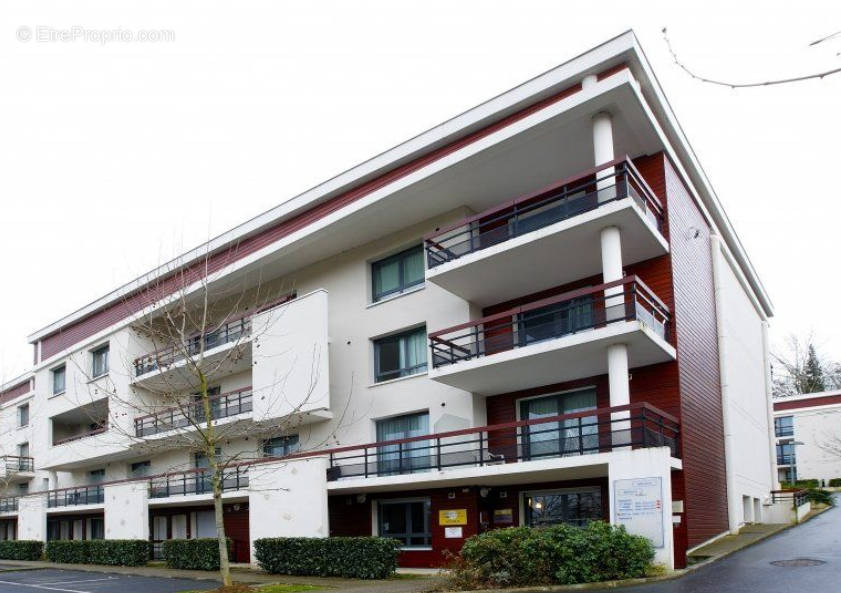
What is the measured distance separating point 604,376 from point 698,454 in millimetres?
2941

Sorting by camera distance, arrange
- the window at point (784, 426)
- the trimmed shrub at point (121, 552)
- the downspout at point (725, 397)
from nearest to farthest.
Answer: the downspout at point (725, 397) < the trimmed shrub at point (121, 552) < the window at point (784, 426)

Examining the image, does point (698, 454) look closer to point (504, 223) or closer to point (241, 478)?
point (504, 223)

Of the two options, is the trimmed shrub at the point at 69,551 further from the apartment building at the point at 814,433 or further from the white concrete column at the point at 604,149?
the apartment building at the point at 814,433

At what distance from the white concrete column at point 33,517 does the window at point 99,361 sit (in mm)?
6550

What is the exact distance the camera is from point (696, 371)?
21625 mm

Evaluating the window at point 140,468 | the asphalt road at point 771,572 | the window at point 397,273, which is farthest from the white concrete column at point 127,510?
the asphalt road at point 771,572

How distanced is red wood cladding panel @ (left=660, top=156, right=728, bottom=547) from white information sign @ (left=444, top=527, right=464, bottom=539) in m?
5.84

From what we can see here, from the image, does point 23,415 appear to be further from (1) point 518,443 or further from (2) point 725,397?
(2) point 725,397

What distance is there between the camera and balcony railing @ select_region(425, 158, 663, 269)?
19188 millimetres

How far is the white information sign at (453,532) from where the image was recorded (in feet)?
71.1

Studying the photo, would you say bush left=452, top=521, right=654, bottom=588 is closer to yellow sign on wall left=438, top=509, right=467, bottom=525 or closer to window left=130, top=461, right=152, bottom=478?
yellow sign on wall left=438, top=509, right=467, bottom=525

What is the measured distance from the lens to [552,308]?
21.9 meters

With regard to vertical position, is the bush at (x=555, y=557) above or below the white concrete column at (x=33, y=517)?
above

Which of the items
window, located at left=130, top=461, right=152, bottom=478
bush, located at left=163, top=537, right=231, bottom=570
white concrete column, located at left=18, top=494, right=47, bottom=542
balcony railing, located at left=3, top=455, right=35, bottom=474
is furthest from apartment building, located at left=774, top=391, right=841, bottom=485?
balcony railing, located at left=3, top=455, right=35, bottom=474
